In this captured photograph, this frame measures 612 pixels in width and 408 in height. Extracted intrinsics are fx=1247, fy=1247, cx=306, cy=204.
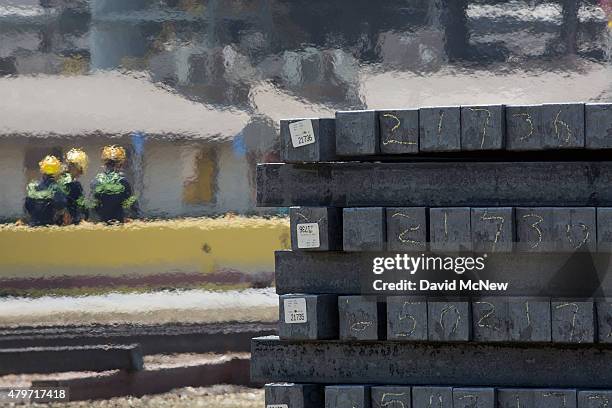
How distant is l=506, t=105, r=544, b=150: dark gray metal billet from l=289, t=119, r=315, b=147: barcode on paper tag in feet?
2.45

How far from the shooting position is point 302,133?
15.6 ft

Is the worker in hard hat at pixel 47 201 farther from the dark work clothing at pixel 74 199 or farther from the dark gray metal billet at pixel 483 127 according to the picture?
the dark gray metal billet at pixel 483 127

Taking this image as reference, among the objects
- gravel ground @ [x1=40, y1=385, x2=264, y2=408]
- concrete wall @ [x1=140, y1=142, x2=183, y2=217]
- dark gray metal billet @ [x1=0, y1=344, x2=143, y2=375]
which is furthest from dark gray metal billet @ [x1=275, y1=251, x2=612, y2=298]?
dark gray metal billet @ [x1=0, y1=344, x2=143, y2=375]

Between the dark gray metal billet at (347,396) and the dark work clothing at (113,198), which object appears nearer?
the dark gray metal billet at (347,396)

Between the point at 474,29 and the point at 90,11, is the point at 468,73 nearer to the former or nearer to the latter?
the point at 474,29

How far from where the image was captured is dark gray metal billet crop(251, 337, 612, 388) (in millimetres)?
4680

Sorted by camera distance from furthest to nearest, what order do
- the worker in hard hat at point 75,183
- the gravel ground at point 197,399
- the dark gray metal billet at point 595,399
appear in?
the worker in hard hat at point 75,183, the gravel ground at point 197,399, the dark gray metal billet at point 595,399

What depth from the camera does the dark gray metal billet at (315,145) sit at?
4766 mm

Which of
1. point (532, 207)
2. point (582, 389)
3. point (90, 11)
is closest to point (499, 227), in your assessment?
point (532, 207)

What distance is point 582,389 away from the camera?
4.62 m

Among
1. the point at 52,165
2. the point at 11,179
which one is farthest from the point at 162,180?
the point at 11,179

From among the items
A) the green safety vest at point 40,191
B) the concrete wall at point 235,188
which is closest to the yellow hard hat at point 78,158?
the green safety vest at point 40,191

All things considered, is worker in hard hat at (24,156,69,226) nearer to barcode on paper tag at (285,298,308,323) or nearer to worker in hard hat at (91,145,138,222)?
worker in hard hat at (91,145,138,222)

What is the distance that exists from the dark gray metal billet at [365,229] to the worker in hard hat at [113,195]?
4.63 meters
